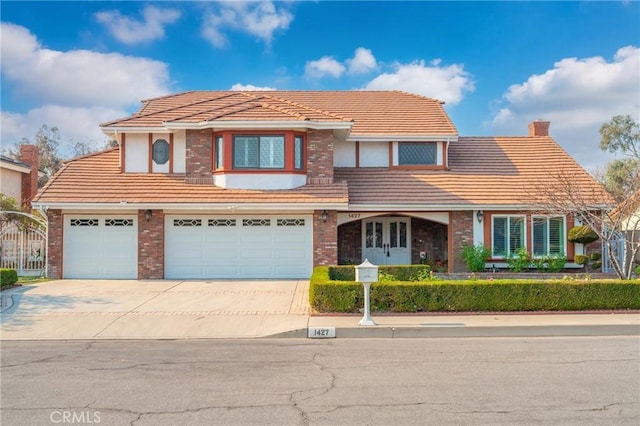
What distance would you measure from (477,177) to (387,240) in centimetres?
435

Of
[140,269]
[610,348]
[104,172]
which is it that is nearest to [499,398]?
[610,348]

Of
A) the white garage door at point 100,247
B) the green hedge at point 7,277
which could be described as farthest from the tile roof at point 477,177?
the green hedge at point 7,277

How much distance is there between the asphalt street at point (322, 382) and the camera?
5590 millimetres

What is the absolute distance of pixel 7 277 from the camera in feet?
48.2

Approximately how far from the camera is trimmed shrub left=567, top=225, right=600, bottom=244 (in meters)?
18.6

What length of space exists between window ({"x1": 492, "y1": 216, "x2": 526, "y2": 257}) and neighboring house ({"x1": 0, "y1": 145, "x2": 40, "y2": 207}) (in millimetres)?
23713

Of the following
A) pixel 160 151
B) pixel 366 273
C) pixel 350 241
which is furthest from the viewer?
pixel 350 241

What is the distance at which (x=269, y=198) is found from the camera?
17750mm

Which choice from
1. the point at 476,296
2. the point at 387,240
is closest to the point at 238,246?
the point at 387,240

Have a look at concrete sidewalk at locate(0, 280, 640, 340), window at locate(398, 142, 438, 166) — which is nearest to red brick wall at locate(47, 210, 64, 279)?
concrete sidewalk at locate(0, 280, 640, 340)

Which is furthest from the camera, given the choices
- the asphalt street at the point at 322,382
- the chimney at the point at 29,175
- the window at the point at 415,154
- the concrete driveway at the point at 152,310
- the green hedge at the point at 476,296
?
the chimney at the point at 29,175

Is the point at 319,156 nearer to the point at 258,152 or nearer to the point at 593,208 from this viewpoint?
the point at 258,152

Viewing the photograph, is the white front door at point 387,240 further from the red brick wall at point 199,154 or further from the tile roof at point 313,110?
the red brick wall at point 199,154

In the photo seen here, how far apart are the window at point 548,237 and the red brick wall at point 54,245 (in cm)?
1663
